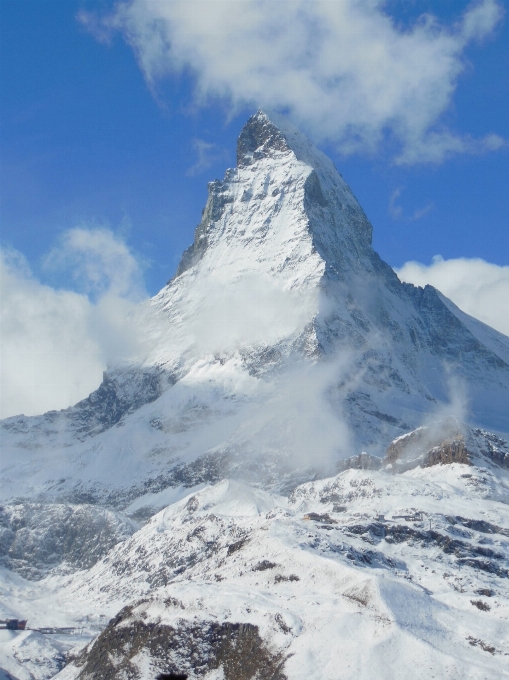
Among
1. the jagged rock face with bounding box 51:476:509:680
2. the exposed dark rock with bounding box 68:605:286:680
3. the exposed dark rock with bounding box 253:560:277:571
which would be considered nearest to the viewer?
the jagged rock face with bounding box 51:476:509:680

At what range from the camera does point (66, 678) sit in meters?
131

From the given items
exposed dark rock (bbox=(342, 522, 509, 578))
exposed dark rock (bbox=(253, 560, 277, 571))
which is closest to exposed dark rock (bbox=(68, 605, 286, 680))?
exposed dark rock (bbox=(253, 560, 277, 571))

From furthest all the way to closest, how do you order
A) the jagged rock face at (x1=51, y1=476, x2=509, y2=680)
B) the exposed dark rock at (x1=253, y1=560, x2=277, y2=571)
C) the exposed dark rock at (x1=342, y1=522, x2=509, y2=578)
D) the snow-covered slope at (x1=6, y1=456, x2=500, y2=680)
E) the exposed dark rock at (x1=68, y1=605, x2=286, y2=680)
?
the exposed dark rock at (x1=342, y1=522, x2=509, y2=578), the exposed dark rock at (x1=253, y1=560, x2=277, y2=571), the exposed dark rock at (x1=68, y1=605, x2=286, y2=680), the jagged rock face at (x1=51, y1=476, x2=509, y2=680), the snow-covered slope at (x1=6, y1=456, x2=500, y2=680)

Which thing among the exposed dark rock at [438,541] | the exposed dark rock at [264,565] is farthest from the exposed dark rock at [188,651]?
the exposed dark rock at [438,541]

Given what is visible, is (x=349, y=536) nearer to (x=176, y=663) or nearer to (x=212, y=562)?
(x=212, y=562)

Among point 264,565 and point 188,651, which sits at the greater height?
point 264,565

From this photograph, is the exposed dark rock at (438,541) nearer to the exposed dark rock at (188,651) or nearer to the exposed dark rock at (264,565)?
the exposed dark rock at (264,565)

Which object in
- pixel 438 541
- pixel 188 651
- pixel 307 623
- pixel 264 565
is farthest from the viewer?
pixel 438 541

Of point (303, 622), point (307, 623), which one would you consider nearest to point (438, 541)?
point (303, 622)

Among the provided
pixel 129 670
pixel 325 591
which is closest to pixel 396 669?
pixel 325 591

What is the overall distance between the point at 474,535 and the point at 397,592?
6529 centimetres

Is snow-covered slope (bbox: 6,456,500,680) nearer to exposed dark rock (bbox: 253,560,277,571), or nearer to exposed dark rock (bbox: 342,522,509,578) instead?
exposed dark rock (bbox: 253,560,277,571)

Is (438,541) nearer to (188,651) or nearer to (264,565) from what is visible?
(264,565)

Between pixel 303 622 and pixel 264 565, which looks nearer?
pixel 303 622
